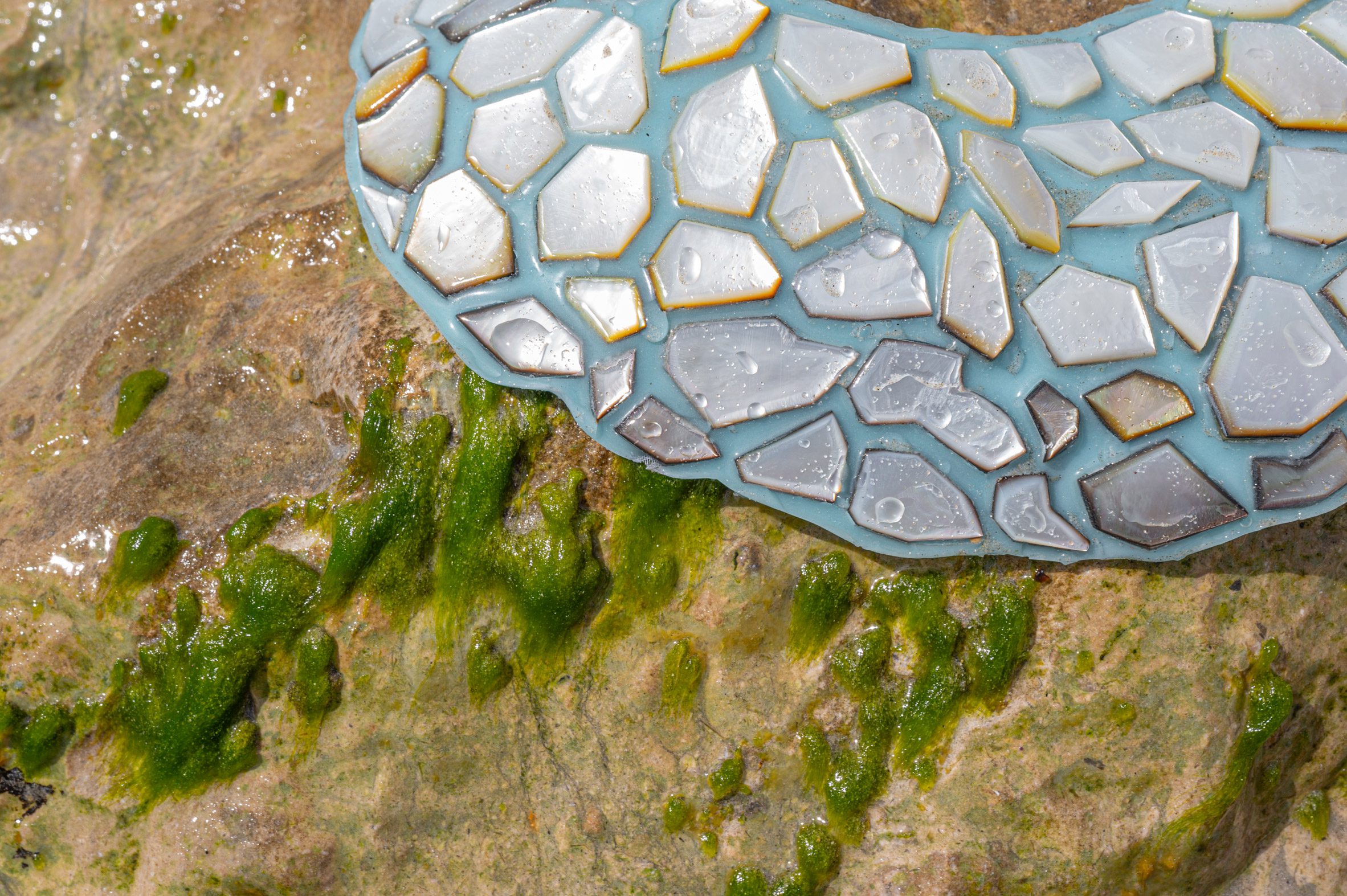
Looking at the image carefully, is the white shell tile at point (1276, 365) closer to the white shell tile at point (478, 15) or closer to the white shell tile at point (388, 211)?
the white shell tile at point (478, 15)

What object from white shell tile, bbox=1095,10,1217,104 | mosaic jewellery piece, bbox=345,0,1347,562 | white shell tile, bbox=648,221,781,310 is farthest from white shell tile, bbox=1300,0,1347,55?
white shell tile, bbox=648,221,781,310

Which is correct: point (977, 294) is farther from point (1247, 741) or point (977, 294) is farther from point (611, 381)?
point (1247, 741)

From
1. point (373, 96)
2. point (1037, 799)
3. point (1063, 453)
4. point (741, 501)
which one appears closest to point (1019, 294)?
point (1063, 453)

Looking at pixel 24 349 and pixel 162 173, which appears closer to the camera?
pixel 24 349

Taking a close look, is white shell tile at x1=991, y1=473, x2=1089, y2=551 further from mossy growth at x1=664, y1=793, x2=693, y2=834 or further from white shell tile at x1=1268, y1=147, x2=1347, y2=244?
mossy growth at x1=664, y1=793, x2=693, y2=834

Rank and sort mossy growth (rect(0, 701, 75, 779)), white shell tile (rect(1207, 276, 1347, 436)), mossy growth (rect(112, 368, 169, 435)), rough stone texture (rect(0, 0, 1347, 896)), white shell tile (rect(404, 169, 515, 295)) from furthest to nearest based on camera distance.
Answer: mossy growth (rect(112, 368, 169, 435)), mossy growth (rect(0, 701, 75, 779)), rough stone texture (rect(0, 0, 1347, 896)), white shell tile (rect(404, 169, 515, 295)), white shell tile (rect(1207, 276, 1347, 436))

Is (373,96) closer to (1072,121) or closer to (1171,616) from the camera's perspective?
(1072,121)
